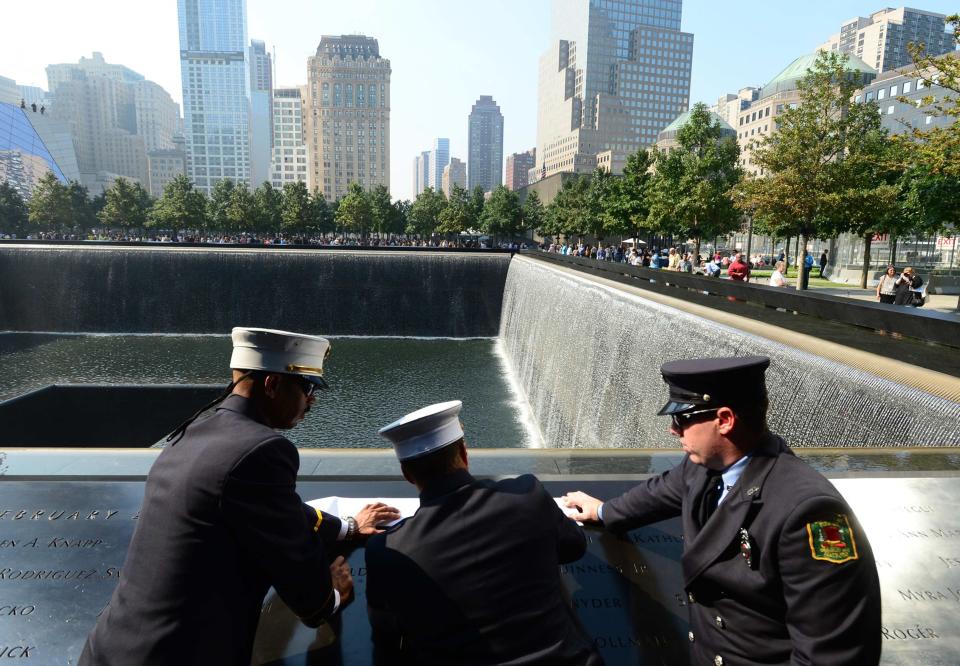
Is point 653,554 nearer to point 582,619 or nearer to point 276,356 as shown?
point 582,619

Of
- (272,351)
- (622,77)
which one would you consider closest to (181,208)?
(272,351)

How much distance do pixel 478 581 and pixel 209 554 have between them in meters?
0.70

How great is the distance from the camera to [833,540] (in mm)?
1464

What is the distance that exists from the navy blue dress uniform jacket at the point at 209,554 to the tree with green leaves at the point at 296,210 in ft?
197

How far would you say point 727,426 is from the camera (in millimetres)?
1756

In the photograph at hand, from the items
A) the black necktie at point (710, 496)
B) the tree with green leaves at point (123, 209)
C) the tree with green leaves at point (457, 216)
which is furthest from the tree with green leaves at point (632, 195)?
the tree with green leaves at point (123, 209)

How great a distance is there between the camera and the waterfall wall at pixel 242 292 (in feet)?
80.2

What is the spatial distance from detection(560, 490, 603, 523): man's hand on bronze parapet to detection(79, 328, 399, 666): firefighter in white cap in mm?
1024

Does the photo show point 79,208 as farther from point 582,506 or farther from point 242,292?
point 582,506

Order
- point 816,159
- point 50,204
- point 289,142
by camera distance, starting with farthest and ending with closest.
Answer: point 289,142 → point 50,204 → point 816,159

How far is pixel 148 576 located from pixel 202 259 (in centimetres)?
2532

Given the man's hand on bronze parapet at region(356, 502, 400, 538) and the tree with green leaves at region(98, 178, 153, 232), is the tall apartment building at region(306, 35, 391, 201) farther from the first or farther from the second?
the man's hand on bronze parapet at region(356, 502, 400, 538)

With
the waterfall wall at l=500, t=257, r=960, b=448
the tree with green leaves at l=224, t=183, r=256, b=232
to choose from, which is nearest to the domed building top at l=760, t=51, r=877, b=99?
the tree with green leaves at l=224, t=183, r=256, b=232

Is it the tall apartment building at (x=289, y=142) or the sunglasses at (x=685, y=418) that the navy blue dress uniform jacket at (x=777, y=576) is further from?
the tall apartment building at (x=289, y=142)
